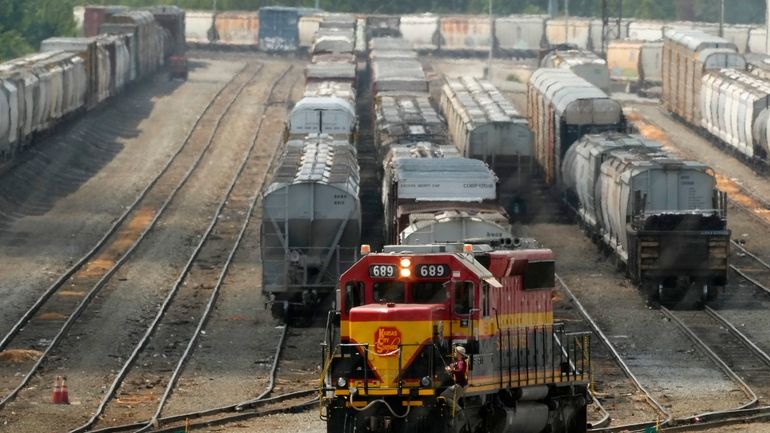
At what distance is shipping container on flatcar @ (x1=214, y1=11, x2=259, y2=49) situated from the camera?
10994cm

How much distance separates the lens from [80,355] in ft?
101

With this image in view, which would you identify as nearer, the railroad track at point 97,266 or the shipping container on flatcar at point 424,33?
the railroad track at point 97,266

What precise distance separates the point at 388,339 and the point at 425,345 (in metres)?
0.46

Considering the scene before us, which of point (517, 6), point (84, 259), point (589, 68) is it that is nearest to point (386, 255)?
point (84, 259)

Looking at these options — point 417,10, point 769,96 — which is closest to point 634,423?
point 769,96

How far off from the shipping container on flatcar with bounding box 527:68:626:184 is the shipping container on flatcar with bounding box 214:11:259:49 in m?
53.8

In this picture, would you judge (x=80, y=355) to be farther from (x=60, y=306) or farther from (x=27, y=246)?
(x=27, y=246)

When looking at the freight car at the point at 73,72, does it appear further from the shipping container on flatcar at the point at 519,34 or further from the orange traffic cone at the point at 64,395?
the shipping container on flatcar at the point at 519,34

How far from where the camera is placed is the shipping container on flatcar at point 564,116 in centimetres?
4975

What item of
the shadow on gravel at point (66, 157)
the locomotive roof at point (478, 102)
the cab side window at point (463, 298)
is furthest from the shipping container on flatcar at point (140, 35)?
the cab side window at point (463, 298)

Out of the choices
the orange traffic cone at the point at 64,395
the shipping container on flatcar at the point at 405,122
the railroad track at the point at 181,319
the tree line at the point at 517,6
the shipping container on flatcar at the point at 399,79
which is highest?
the tree line at the point at 517,6

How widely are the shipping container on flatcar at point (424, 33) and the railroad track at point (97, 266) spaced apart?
4368 cm

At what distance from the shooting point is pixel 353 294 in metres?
19.8

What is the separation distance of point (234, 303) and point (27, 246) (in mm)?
8795
